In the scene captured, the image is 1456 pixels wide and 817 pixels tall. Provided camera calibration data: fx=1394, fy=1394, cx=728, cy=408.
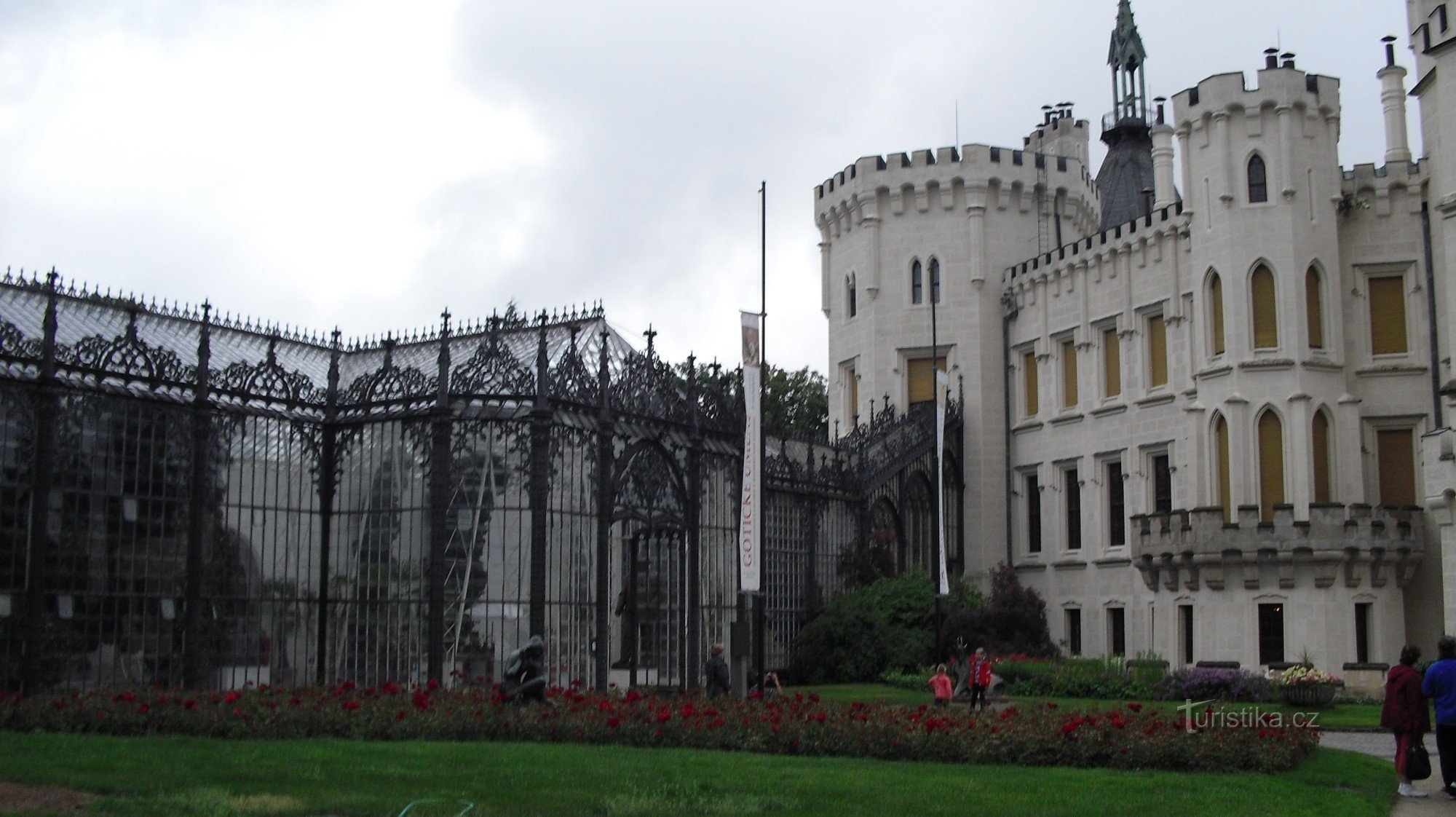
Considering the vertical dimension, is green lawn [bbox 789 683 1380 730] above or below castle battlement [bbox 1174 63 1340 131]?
below

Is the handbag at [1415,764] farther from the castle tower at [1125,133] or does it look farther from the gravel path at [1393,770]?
the castle tower at [1125,133]

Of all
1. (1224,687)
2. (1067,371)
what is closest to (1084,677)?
(1224,687)

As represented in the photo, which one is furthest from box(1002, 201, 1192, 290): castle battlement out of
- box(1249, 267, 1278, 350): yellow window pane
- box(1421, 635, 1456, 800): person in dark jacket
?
box(1421, 635, 1456, 800): person in dark jacket

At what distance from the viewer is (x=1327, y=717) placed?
25.1m

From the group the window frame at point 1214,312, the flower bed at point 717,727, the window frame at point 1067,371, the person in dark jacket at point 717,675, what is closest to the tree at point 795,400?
the window frame at point 1067,371

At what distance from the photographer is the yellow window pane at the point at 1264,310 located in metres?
34.1

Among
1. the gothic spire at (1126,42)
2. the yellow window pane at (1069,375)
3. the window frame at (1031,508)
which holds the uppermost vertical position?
the gothic spire at (1126,42)

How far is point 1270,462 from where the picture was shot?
33.7 metres

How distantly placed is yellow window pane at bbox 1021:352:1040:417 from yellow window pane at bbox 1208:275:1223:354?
7.61 metres

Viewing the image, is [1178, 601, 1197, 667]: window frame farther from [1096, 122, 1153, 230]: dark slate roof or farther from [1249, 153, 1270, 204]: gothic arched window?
[1096, 122, 1153, 230]: dark slate roof

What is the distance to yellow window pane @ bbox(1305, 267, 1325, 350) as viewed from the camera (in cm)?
3412

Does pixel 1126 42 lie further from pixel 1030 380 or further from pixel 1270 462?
pixel 1270 462

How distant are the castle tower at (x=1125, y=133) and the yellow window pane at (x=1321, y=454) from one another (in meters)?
18.5

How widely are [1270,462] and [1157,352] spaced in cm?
522
